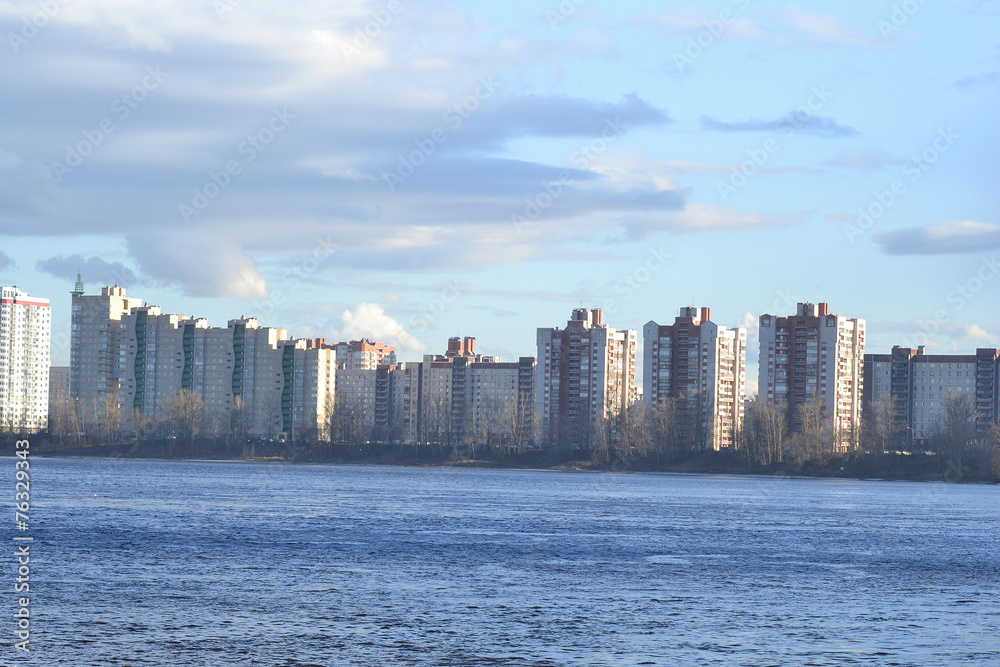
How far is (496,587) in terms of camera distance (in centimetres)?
3916

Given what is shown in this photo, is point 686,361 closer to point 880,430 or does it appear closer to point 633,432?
point 633,432

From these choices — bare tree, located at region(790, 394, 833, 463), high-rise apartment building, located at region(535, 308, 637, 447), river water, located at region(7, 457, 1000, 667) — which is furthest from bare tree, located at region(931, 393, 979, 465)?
river water, located at region(7, 457, 1000, 667)

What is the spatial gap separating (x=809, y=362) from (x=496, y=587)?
147 metres

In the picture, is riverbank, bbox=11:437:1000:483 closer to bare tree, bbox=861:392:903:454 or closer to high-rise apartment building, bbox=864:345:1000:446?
bare tree, bbox=861:392:903:454

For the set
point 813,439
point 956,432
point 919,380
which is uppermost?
point 919,380

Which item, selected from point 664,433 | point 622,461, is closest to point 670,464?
point 664,433

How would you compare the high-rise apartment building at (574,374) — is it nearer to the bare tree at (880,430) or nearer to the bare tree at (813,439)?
the bare tree at (813,439)

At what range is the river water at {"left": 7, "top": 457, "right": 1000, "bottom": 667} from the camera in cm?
2881

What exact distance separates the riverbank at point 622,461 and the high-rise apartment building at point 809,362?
18373mm

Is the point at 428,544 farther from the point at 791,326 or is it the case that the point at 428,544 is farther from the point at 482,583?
the point at 791,326

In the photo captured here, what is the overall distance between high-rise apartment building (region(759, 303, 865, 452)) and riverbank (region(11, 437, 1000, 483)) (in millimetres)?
18373

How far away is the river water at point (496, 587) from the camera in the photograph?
28.8 meters

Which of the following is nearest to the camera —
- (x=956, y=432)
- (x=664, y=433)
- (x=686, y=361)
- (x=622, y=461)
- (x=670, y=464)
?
(x=956, y=432)

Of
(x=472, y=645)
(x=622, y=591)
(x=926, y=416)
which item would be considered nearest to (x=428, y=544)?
(x=622, y=591)
